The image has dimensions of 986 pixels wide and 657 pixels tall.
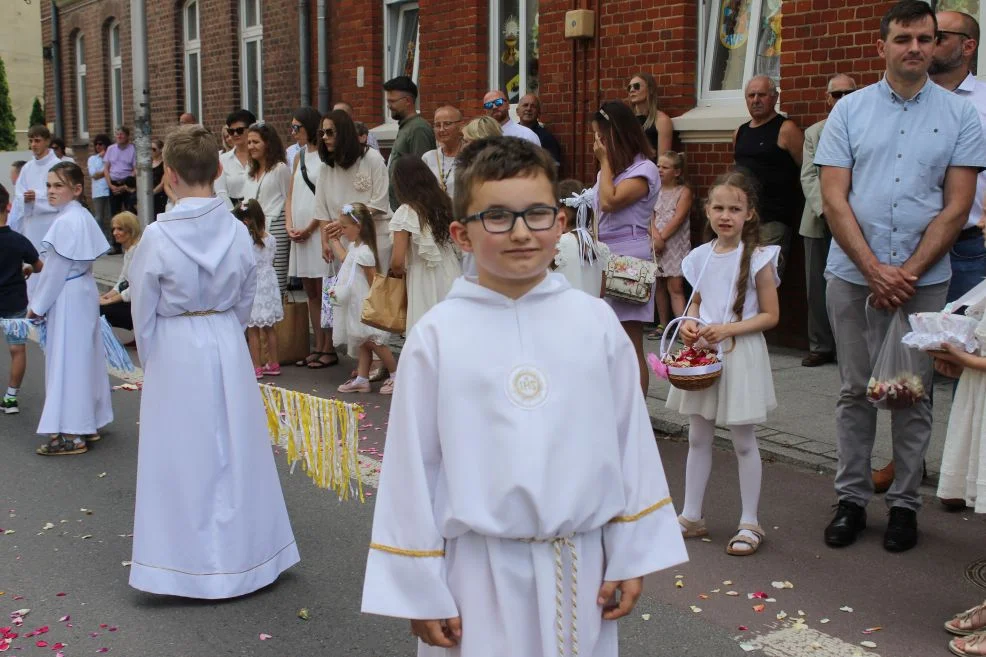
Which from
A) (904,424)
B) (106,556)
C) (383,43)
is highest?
(383,43)

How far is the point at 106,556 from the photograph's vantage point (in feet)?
17.9

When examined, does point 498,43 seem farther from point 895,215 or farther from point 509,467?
point 509,467

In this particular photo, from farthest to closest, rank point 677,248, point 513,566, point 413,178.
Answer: point 677,248, point 413,178, point 513,566

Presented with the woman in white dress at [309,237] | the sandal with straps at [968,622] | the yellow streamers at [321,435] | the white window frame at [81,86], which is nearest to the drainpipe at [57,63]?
the white window frame at [81,86]

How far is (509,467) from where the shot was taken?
261 cm

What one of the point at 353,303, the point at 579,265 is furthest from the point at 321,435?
the point at 353,303

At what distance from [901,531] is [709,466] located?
91cm

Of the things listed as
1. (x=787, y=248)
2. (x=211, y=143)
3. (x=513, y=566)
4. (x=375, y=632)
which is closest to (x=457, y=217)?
(x=513, y=566)

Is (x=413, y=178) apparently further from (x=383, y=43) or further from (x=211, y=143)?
(x=383, y=43)

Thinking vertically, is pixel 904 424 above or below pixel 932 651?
above

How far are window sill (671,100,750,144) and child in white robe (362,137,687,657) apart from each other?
7.46 meters

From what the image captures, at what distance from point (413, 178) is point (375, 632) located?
395cm

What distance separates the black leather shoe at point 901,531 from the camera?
17.0 feet

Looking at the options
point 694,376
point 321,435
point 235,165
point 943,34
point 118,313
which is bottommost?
point 118,313
